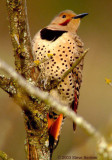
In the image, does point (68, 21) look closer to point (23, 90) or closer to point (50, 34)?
point (50, 34)

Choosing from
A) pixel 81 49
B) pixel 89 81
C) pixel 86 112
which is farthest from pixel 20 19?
pixel 89 81

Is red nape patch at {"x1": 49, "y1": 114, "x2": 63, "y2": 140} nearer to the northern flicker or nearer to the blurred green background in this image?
the northern flicker

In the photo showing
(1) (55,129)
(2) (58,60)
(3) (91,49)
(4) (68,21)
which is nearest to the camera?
(1) (55,129)

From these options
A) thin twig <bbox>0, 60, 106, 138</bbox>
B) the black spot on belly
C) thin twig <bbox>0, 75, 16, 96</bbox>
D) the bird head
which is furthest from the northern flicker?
thin twig <bbox>0, 60, 106, 138</bbox>

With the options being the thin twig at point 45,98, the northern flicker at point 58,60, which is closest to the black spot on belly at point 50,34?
the northern flicker at point 58,60

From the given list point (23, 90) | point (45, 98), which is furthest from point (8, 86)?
point (45, 98)

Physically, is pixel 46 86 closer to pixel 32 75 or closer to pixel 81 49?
pixel 32 75
